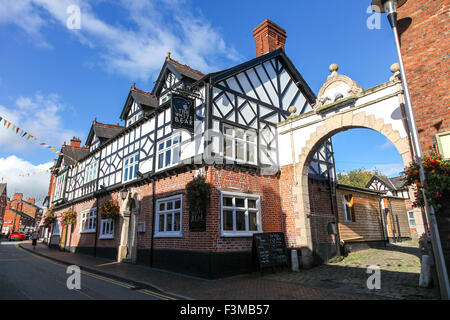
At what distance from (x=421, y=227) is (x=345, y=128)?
4.59 m

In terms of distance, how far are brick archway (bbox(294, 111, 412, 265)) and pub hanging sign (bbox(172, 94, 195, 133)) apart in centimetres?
510

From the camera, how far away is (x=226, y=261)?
32.1ft

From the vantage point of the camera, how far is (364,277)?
29.7 ft

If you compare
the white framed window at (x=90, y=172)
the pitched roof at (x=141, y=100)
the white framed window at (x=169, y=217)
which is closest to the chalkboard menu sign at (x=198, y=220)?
the white framed window at (x=169, y=217)

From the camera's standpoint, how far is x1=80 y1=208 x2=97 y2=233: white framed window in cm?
1895

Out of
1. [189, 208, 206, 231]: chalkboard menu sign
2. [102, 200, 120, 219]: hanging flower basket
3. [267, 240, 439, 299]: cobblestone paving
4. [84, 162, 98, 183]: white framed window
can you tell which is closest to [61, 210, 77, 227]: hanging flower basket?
[84, 162, 98, 183]: white framed window

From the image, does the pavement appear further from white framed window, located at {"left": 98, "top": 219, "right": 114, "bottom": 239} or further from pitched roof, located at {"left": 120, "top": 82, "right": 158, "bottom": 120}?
pitched roof, located at {"left": 120, "top": 82, "right": 158, "bottom": 120}

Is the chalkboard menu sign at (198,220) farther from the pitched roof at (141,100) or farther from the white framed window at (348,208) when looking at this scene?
the white framed window at (348,208)

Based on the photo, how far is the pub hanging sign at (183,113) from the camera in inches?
423

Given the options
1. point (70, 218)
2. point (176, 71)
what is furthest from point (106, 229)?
point (176, 71)

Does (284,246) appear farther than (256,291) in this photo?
Yes
